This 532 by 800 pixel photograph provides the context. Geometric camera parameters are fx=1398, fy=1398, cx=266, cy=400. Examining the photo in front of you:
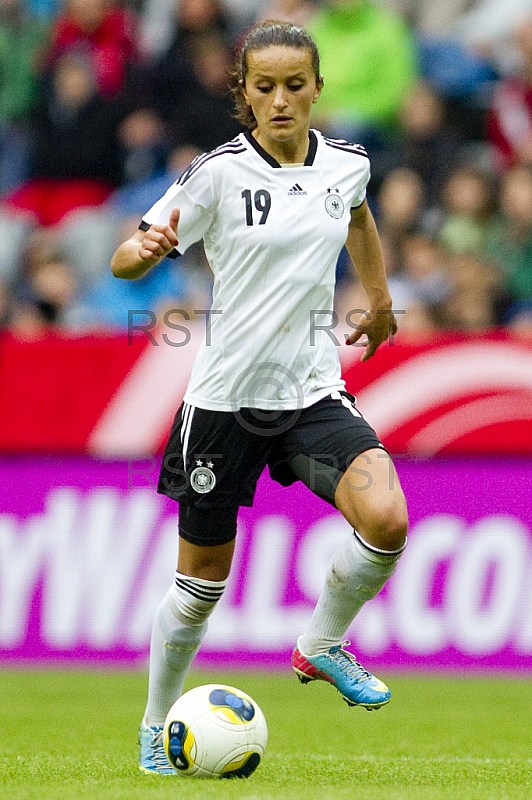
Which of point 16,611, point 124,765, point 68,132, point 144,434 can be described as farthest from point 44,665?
point 68,132

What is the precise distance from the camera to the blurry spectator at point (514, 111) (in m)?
11.1

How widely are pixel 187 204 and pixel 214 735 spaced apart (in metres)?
1.88

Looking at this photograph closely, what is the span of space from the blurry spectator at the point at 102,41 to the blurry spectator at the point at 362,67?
1889 mm

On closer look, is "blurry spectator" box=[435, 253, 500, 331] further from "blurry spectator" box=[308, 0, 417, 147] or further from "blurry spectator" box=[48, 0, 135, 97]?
"blurry spectator" box=[48, 0, 135, 97]

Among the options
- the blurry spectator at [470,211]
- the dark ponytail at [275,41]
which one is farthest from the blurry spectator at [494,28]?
→ the dark ponytail at [275,41]

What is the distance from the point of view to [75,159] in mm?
11906

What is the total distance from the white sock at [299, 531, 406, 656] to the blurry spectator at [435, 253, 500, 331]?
4526 millimetres

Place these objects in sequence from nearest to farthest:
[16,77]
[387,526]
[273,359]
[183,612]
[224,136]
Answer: [387,526], [273,359], [183,612], [224,136], [16,77]

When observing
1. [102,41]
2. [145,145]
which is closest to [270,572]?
[145,145]

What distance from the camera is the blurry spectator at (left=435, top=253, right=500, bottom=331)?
370 inches

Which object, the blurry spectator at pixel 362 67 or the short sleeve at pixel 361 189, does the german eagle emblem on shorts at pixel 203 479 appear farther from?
the blurry spectator at pixel 362 67

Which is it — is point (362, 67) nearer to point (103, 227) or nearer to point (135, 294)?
point (103, 227)

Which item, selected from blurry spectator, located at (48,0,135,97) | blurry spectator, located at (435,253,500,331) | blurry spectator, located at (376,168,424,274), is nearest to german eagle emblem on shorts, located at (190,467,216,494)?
blurry spectator, located at (435,253,500,331)

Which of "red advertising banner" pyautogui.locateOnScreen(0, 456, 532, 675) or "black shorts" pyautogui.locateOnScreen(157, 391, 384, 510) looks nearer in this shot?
"black shorts" pyautogui.locateOnScreen(157, 391, 384, 510)
